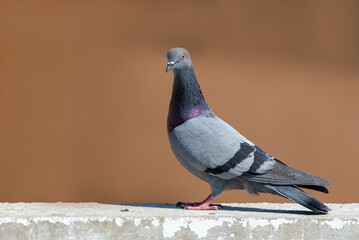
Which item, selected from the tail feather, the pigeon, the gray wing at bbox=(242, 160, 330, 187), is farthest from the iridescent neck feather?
the tail feather

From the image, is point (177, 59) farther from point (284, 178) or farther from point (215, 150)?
point (284, 178)

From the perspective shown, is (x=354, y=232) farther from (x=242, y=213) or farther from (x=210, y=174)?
(x=210, y=174)

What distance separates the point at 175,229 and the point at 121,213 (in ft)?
1.06

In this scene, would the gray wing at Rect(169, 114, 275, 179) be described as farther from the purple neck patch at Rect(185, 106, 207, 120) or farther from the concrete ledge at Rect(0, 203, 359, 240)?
the concrete ledge at Rect(0, 203, 359, 240)

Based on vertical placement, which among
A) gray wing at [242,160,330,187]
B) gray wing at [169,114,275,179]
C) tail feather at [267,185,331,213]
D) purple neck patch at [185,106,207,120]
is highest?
purple neck patch at [185,106,207,120]

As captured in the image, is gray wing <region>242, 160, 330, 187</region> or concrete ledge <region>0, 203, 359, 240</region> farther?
gray wing <region>242, 160, 330, 187</region>

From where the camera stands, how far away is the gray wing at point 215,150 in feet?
10.4

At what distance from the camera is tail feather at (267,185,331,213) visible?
3.11 meters

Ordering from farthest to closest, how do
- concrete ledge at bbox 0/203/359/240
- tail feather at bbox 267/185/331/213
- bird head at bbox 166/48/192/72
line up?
bird head at bbox 166/48/192/72 < tail feather at bbox 267/185/331/213 < concrete ledge at bbox 0/203/359/240

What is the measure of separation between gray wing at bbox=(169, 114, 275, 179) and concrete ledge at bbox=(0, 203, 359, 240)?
243mm

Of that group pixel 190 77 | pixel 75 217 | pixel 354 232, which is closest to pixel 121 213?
pixel 75 217

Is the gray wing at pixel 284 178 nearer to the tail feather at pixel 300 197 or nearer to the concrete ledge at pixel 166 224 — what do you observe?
the tail feather at pixel 300 197

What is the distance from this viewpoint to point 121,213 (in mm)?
3027

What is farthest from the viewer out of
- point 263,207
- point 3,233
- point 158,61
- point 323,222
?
point 158,61
